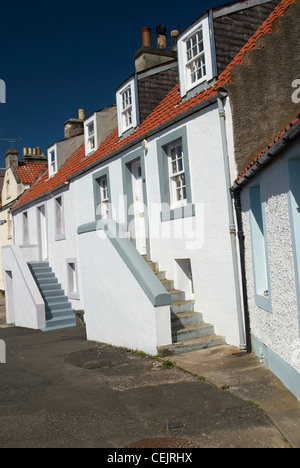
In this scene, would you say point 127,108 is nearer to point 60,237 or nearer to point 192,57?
point 192,57

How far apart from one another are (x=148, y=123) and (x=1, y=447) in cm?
947

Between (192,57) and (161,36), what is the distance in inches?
205

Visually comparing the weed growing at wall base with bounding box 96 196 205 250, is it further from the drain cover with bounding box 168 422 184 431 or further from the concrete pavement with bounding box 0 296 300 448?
the drain cover with bounding box 168 422 184 431

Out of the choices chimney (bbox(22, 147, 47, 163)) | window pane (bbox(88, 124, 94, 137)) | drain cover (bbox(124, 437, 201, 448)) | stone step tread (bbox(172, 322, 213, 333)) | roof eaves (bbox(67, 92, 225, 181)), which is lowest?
drain cover (bbox(124, 437, 201, 448))

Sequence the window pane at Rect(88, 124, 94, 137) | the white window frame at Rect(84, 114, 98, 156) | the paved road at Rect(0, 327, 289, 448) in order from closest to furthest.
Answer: the paved road at Rect(0, 327, 289, 448) < the white window frame at Rect(84, 114, 98, 156) < the window pane at Rect(88, 124, 94, 137)

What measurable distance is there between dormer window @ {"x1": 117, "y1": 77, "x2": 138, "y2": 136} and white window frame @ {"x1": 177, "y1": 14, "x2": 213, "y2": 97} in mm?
2365

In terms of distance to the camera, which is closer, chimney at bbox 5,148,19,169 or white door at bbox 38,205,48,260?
white door at bbox 38,205,48,260

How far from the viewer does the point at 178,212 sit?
34.6ft

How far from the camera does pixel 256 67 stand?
8719mm

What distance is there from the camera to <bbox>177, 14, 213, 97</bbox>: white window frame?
33.5 feet

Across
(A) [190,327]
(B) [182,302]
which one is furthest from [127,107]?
(A) [190,327]

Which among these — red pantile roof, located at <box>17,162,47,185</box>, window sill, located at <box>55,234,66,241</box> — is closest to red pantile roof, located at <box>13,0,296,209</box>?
window sill, located at <box>55,234,66,241</box>
